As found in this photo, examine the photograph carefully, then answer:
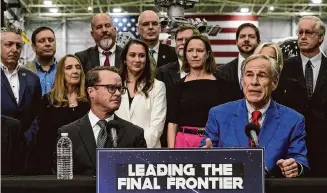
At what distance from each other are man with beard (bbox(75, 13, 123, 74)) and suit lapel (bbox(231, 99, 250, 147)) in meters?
1.69

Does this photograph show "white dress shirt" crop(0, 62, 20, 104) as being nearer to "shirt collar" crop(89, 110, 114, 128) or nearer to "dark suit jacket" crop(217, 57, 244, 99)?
"shirt collar" crop(89, 110, 114, 128)

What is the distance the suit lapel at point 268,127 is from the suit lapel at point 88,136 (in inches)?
32.3

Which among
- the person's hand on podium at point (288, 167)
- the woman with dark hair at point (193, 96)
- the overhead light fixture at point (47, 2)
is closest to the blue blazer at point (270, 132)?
the person's hand on podium at point (288, 167)

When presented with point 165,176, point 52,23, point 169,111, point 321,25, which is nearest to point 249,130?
point 165,176

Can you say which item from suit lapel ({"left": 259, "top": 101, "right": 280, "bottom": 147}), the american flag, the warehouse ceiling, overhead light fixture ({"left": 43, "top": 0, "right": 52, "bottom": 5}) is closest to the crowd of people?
suit lapel ({"left": 259, "top": 101, "right": 280, "bottom": 147})

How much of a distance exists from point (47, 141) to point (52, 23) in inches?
897

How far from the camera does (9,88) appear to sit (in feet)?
14.1

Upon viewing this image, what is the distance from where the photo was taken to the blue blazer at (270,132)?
10.1 ft

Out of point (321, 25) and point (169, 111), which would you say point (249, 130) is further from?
point (321, 25)

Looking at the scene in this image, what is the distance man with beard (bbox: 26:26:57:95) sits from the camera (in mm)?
4739

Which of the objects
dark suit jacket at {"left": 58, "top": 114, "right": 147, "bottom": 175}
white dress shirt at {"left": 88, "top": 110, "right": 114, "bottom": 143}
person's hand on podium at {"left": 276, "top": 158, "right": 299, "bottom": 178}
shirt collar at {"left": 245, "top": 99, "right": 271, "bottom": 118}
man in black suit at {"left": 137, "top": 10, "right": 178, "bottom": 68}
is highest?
man in black suit at {"left": 137, "top": 10, "right": 178, "bottom": 68}

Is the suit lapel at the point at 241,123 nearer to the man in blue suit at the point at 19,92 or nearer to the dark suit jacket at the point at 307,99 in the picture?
the dark suit jacket at the point at 307,99

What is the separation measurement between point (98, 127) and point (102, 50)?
154 cm

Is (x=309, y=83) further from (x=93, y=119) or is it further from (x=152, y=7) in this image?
(x=152, y=7)
